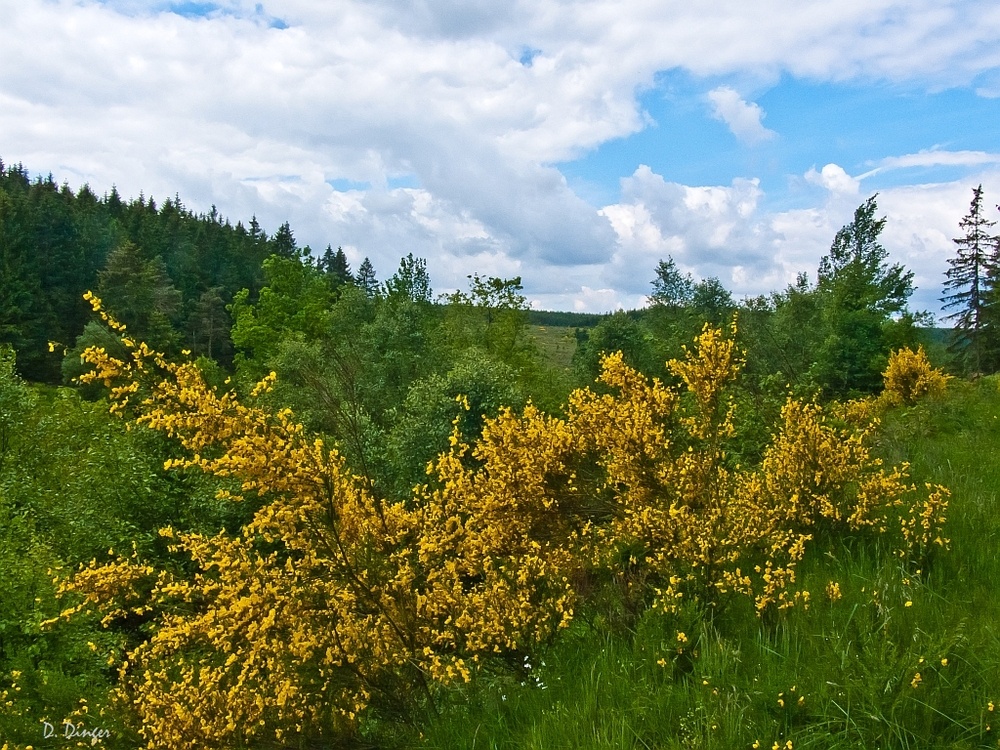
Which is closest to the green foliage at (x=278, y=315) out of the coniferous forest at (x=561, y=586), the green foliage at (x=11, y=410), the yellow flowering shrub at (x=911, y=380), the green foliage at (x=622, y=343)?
the green foliage at (x=622, y=343)

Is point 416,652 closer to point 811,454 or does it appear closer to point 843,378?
point 811,454

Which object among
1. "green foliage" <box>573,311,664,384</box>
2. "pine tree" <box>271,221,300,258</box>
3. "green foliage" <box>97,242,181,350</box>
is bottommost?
"green foliage" <box>573,311,664,384</box>

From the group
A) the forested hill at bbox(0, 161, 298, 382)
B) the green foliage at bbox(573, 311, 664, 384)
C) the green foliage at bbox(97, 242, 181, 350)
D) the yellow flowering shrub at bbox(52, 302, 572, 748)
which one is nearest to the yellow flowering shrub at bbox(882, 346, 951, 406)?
the yellow flowering shrub at bbox(52, 302, 572, 748)

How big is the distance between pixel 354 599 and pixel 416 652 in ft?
1.74

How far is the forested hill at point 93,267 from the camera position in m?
49.7

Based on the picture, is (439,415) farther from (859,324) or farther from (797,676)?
(859,324)

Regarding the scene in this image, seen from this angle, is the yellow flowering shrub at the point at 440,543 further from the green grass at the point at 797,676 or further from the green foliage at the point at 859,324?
the green foliage at the point at 859,324

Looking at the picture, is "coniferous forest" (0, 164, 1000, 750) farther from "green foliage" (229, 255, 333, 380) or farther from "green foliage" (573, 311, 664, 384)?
"green foliage" (229, 255, 333, 380)

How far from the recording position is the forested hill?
4966cm

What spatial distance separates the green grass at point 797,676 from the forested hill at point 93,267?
4125cm

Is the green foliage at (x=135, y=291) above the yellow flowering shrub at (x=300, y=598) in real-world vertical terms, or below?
above

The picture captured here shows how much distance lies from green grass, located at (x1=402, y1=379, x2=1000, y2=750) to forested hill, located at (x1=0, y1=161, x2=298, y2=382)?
41249 millimetres

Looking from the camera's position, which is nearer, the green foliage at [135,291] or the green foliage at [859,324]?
the green foliage at [859,324]

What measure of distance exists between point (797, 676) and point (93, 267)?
68597mm
